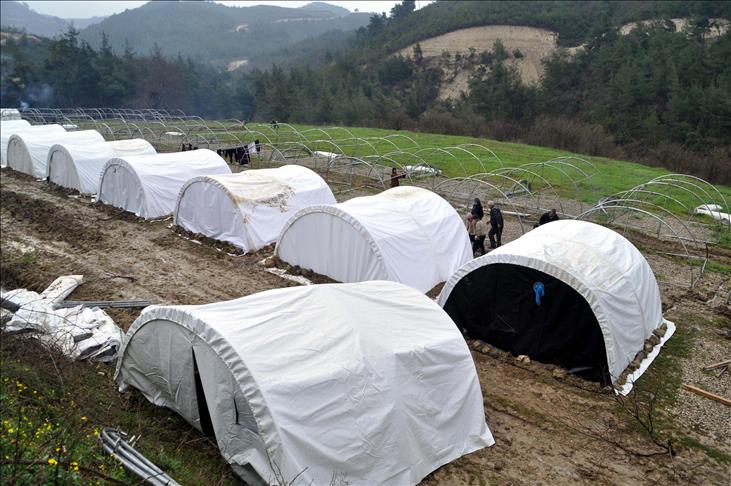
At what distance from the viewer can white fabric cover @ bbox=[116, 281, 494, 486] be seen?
21.0 ft

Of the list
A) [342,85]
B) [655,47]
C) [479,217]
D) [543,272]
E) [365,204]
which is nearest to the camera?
[543,272]

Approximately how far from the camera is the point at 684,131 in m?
39.4

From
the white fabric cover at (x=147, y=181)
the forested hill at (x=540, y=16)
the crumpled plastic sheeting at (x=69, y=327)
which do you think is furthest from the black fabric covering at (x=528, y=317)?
the forested hill at (x=540, y=16)

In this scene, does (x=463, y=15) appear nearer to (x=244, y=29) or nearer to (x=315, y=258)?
(x=315, y=258)

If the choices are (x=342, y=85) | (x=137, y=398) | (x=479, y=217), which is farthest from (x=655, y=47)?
(x=137, y=398)

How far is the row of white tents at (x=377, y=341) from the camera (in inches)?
256

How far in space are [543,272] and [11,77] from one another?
66.4 meters

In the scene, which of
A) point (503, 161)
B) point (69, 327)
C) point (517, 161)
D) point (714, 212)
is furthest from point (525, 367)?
point (517, 161)

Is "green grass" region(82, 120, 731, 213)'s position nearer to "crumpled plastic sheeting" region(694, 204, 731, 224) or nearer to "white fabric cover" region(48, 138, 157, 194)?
"crumpled plastic sheeting" region(694, 204, 731, 224)

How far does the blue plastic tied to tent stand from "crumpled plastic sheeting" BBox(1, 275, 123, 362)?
7.31m

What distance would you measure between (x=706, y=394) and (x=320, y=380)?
6.89 meters

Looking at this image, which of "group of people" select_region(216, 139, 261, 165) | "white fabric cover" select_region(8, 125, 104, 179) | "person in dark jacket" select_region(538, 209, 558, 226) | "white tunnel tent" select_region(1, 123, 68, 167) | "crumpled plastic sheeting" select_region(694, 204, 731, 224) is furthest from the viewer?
"group of people" select_region(216, 139, 261, 165)

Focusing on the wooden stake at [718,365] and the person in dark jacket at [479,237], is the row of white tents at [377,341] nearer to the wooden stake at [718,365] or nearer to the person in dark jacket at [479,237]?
the wooden stake at [718,365]

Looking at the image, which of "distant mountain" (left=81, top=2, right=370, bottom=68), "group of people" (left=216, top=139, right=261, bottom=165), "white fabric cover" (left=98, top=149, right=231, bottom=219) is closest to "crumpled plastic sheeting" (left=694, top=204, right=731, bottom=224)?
"white fabric cover" (left=98, top=149, right=231, bottom=219)
